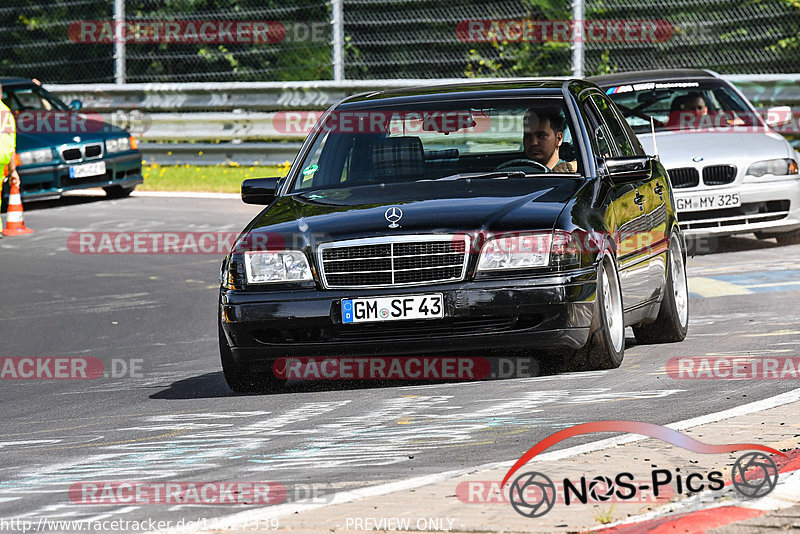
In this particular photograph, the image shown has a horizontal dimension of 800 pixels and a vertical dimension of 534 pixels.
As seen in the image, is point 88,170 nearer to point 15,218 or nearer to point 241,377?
point 15,218

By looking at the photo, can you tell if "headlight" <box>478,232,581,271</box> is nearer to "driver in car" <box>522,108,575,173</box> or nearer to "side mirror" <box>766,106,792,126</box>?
"driver in car" <box>522,108,575,173</box>

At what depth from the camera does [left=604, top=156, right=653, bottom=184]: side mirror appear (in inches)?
348

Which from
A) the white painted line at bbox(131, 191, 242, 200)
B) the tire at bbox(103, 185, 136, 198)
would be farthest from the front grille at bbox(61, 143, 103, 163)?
the white painted line at bbox(131, 191, 242, 200)

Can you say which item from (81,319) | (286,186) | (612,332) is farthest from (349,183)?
(81,319)

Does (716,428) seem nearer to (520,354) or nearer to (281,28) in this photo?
(520,354)

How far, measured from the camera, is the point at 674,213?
10156mm

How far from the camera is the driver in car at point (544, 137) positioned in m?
8.98

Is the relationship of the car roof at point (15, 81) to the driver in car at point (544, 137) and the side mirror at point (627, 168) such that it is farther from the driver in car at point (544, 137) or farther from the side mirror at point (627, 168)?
the side mirror at point (627, 168)

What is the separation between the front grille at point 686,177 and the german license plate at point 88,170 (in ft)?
28.6

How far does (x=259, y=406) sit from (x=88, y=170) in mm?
13095

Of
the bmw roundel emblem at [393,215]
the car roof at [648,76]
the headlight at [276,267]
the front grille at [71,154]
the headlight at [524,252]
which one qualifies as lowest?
the front grille at [71,154]

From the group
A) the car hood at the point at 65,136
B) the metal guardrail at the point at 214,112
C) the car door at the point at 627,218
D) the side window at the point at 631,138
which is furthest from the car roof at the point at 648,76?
the car hood at the point at 65,136

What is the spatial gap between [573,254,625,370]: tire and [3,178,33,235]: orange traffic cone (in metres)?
10.7

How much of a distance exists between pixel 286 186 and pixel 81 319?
3.31 m
